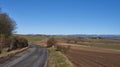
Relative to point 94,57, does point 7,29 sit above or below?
above

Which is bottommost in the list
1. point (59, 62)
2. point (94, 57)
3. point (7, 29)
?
point (94, 57)

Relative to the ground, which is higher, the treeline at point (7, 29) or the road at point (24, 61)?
the treeline at point (7, 29)

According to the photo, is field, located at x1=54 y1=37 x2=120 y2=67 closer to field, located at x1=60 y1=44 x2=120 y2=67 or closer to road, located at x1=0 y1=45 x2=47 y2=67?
field, located at x1=60 y1=44 x2=120 y2=67

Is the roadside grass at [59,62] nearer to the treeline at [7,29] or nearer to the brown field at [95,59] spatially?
the brown field at [95,59]

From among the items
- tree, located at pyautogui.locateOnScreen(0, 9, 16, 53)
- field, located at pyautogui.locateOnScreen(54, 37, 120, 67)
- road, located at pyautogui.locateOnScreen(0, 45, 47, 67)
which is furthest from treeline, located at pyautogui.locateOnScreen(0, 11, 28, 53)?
road, located at pyautogui.locateOnScreen(0, 45, 47, 67)

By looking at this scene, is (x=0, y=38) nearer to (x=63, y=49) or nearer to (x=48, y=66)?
(x=63, y=49)

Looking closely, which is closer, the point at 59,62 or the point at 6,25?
the point at 59,62

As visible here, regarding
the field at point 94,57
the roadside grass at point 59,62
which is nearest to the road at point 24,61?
the roadside grass at point 59,62

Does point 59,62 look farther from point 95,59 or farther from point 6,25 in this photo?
point 6,25

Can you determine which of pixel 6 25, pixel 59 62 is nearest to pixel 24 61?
pixel 59 62

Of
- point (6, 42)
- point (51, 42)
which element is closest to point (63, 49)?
point (6, 42)

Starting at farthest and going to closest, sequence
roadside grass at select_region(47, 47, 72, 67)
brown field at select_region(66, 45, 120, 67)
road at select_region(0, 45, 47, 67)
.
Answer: brown field at select_region(66, 45, 120, 67) < roadside grass at select_region(47, 47, 72, 67) < road at select_region(0, 45, 47, 67)
